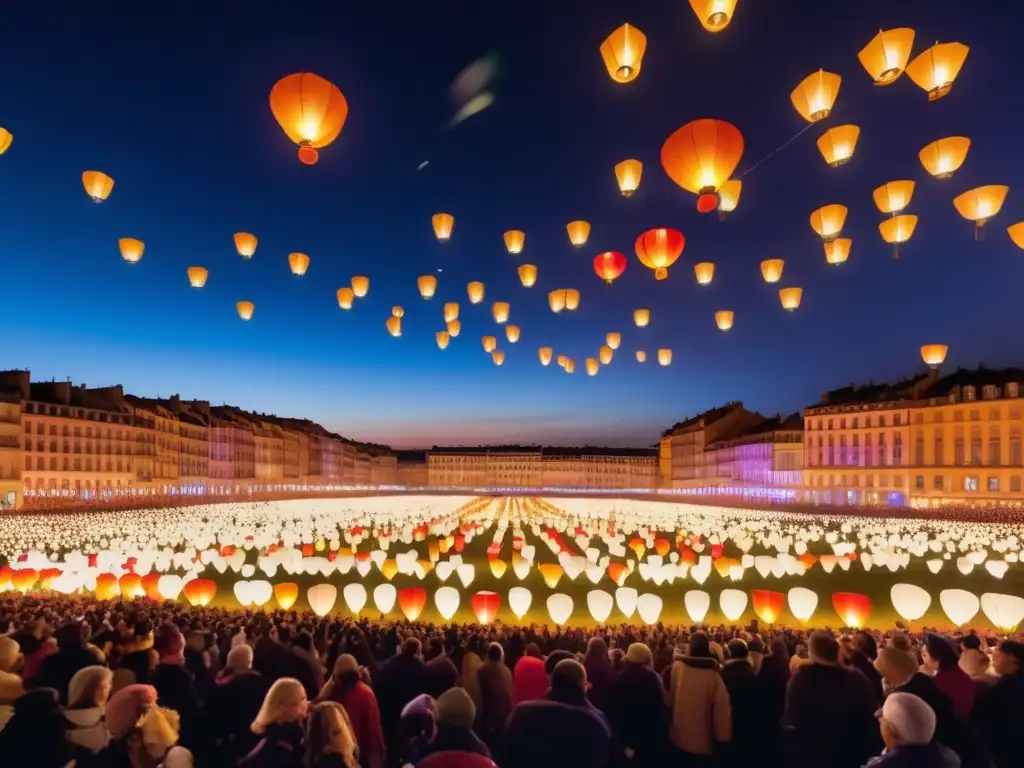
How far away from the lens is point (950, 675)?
20.0 ft

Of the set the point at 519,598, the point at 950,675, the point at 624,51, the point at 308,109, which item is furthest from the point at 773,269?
the point at 950,675

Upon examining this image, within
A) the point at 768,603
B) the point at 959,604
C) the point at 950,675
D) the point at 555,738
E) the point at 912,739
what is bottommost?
the point at 768,603

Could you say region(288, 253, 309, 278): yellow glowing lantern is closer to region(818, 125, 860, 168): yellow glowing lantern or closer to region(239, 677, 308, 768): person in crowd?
region(818, 125, 860, 168): yellow glowing lantern

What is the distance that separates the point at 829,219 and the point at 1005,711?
1391 centimetres

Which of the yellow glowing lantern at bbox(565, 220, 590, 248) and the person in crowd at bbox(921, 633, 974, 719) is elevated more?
the yellow glowing lantern at bbox(565, 220, 590, 248)

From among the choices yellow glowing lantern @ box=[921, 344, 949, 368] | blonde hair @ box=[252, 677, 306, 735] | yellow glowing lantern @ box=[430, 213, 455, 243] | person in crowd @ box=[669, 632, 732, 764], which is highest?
yellow glowing lantern @ box=[430, 213, 455, 243]

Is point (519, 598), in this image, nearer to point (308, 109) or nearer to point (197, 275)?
point (308, 109)

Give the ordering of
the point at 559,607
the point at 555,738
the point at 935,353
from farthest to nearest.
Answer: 1. the point at 935,353
2. the point at 559,607
3. the point at 555,738

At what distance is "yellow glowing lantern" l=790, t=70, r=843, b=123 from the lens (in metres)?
13.9

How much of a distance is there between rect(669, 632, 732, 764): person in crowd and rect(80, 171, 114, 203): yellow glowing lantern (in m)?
15.9

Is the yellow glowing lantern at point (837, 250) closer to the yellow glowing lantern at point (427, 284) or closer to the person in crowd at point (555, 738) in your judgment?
the yellow glowing lantern at point (427, 284)

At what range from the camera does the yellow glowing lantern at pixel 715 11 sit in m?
11.2

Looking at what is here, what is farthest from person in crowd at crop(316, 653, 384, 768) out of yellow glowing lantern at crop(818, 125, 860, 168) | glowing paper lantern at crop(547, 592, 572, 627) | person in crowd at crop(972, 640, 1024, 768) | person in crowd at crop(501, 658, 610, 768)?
yellow glowing lantern at crop(818, 125, 860, 168)

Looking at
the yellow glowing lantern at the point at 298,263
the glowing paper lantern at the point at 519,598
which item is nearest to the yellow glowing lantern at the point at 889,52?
the glowing paper lantern at the point at 519,598
